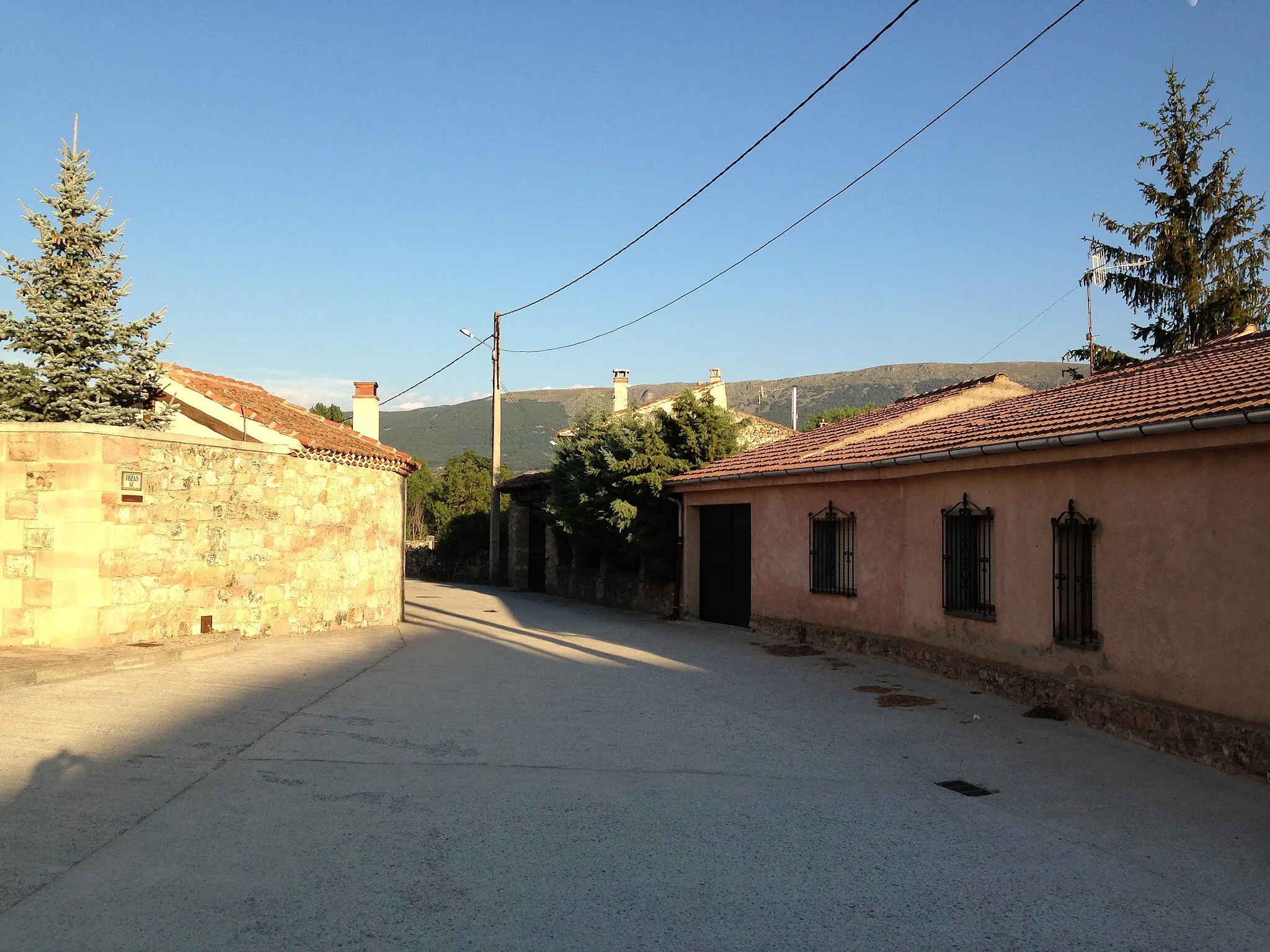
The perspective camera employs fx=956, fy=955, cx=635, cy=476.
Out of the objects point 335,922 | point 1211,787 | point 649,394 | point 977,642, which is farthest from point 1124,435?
point 649,394

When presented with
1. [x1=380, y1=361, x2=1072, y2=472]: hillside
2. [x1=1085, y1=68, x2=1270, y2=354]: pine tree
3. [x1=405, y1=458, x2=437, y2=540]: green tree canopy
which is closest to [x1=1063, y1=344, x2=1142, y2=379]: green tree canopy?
[x1=1085, y1=68, x2=1270, y2=354]: pine tree

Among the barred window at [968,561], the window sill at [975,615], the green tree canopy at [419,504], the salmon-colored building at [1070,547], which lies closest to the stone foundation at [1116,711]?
the salmon-colored building at [1070,547]

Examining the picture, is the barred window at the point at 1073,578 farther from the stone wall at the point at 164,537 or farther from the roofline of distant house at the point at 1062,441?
the stone wall at the point at 164,537

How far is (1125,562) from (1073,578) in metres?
0.86

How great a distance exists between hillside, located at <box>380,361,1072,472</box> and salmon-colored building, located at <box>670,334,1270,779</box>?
280 feet

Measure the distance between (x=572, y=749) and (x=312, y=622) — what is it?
928cm

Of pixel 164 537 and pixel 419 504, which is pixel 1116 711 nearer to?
pixel 164 537

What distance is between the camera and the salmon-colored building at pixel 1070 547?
23.2 feet

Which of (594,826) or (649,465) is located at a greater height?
(649,465)

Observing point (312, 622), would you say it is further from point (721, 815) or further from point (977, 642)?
point (721, 815)

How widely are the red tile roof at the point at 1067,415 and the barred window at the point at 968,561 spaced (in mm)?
820

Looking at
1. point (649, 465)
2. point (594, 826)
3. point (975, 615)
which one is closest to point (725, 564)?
point (649, 465)

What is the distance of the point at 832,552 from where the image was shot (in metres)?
14.5

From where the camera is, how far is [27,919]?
3.94 metres
